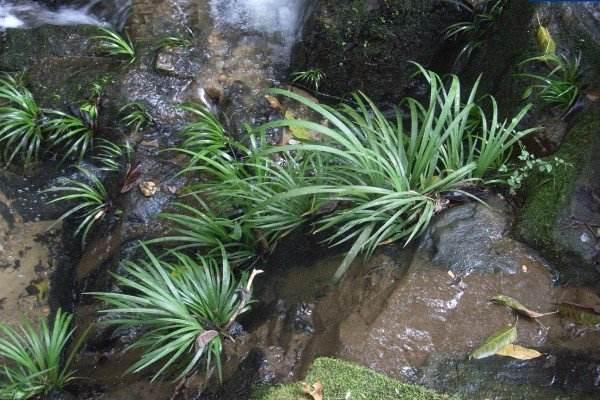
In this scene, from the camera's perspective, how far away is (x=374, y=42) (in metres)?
4.35

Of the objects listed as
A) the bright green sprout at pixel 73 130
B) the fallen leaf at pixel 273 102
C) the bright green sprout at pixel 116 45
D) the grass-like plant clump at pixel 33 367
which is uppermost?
the bright green sprout at pixel 116 45

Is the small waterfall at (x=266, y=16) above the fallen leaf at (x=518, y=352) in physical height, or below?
above

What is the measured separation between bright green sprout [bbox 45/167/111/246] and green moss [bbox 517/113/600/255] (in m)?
2.93

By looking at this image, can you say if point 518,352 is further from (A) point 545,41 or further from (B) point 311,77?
(B) point 311,77

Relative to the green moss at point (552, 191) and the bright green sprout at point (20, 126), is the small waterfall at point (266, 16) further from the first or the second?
the green moss at point (552, 191)

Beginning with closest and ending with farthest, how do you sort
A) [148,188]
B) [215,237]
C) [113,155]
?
[215,237] → [148,188] → [113,155]

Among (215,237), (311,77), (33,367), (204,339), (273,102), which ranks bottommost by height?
(33,367)

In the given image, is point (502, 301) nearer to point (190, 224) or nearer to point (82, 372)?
point (190, 224)

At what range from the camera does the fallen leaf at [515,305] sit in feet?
7.89

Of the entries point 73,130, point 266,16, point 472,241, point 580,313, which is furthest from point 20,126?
point 580,313

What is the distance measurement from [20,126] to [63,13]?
1728 mm

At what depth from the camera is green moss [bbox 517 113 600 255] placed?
2654 mm

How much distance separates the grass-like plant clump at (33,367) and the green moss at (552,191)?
247 cm

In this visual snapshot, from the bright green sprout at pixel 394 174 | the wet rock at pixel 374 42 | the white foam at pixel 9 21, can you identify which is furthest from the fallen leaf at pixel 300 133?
the white foam at pixel 9 21
